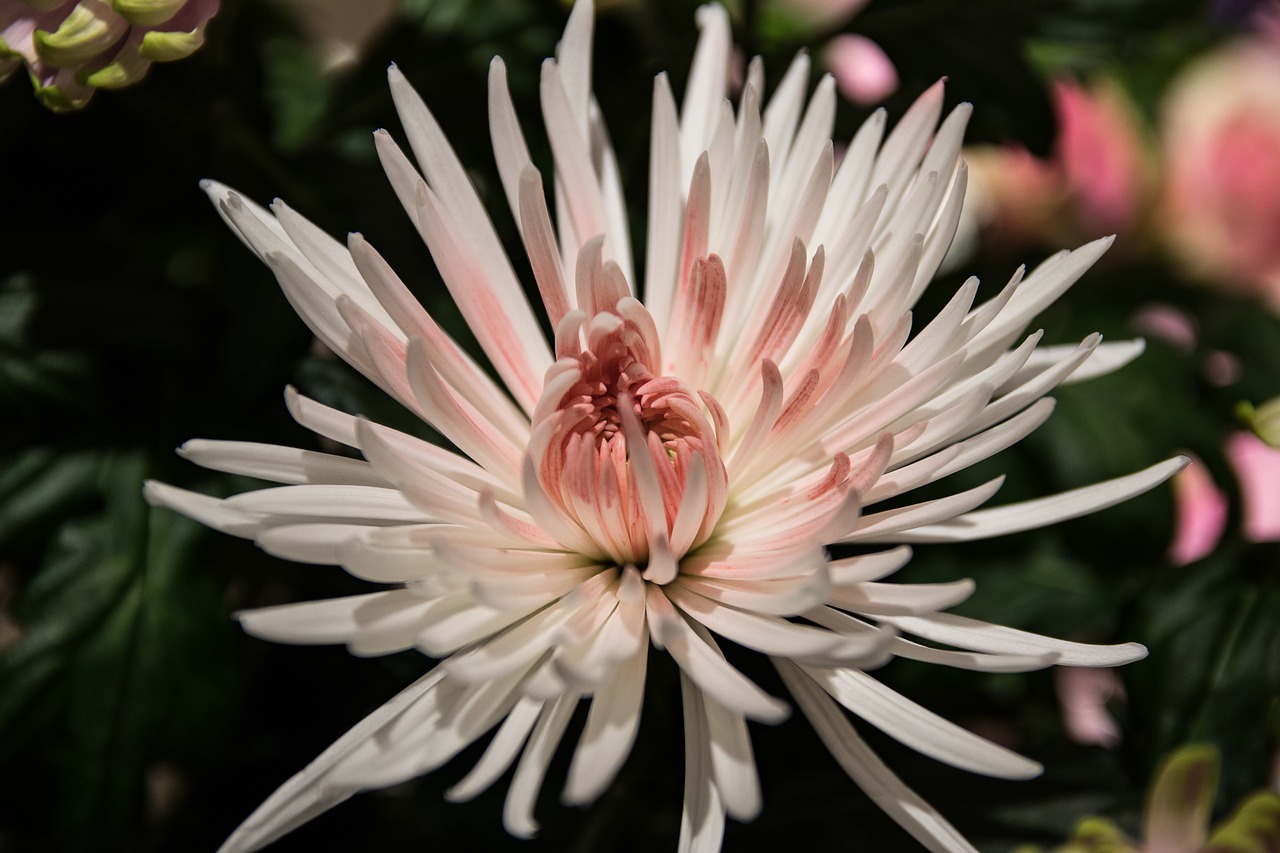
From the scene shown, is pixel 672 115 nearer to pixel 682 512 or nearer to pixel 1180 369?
pixel 682 512

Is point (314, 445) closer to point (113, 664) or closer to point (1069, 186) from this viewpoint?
point (113, 664)

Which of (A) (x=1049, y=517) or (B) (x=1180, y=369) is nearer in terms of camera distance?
(A) (x=1049, y=517)

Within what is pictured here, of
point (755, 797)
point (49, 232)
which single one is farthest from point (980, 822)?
point (49, 232)

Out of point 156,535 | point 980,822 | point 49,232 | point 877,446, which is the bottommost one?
point 980,822

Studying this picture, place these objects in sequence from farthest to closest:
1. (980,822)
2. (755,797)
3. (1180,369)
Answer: (1180,369)
(980,822)
(755,797)

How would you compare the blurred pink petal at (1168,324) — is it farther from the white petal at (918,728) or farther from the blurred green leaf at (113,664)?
the blurred green leaf at (113,664)

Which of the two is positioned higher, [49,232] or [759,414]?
[49,232]

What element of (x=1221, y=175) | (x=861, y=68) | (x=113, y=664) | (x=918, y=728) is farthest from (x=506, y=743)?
(x=1221, y=175)
